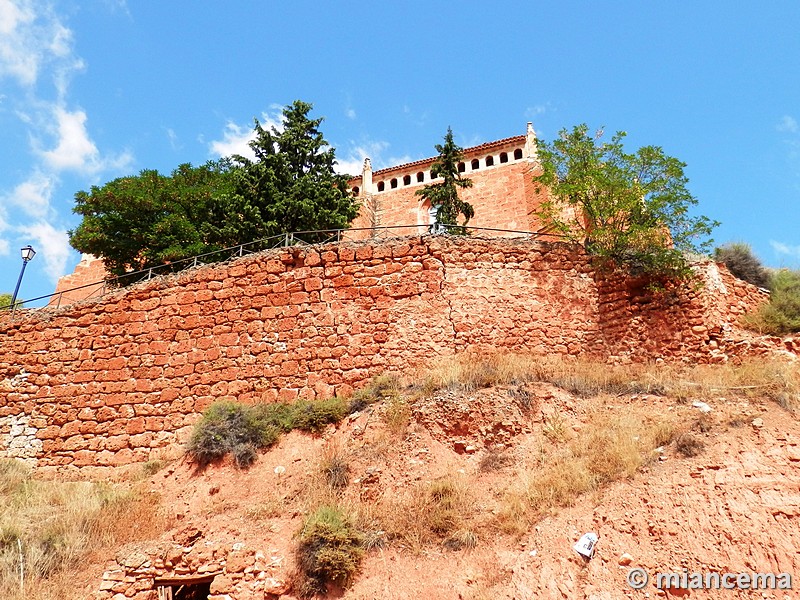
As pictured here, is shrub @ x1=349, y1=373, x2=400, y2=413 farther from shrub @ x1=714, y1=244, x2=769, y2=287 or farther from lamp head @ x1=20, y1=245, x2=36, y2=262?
lamp head @ x1=20, y1=245, x2=36, y2=262

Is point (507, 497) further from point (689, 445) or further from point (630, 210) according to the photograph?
point (630, 210)

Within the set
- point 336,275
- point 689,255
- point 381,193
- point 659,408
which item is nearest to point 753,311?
point 689,255

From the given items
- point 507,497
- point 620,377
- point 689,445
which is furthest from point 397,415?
point 689,445

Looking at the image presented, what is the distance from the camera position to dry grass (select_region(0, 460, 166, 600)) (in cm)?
802

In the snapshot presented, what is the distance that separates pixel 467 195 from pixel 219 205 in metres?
11.8

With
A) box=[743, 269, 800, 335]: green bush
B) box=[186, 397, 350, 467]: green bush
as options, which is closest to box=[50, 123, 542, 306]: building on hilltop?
box=[743, 269, 800, 335]: green bush

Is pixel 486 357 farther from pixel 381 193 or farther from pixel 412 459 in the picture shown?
pixel 381 193

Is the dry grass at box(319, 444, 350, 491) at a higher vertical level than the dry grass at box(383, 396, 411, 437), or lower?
lower

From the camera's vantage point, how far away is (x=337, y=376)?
11.5 metres

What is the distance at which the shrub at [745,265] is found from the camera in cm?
1333

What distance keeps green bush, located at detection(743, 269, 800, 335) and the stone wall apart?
1.20 feet

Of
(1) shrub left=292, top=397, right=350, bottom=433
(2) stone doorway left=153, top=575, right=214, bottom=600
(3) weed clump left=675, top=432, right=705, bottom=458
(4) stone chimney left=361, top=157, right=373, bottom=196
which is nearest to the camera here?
(3) weed clump left=675, top=432, right=705, bottom=458

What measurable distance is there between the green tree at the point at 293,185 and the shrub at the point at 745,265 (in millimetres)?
10148

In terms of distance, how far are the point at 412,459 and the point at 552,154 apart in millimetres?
7703
